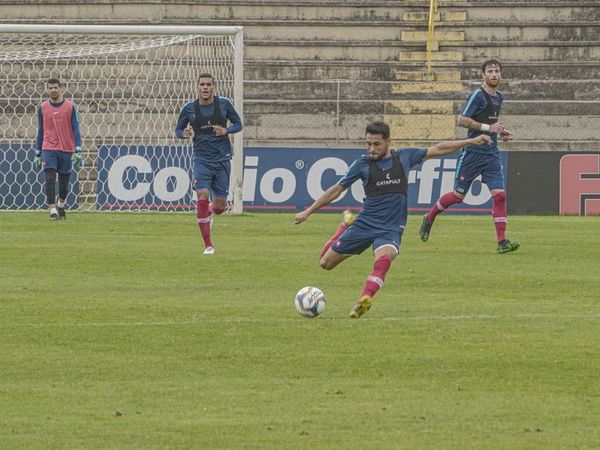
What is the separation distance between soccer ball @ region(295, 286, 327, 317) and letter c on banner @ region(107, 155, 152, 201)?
16.3m

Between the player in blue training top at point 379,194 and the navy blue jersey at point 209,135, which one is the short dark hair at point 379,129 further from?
the navy blue jersey at point 209,135

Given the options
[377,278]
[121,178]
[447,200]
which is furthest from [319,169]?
[377,278]

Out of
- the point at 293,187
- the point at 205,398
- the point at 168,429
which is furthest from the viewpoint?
the point at 293,187

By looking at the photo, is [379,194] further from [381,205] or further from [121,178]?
[121,178]

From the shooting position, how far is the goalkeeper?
79.1 feet

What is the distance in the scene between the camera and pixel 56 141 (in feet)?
79.3

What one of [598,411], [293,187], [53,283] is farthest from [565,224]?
[598,411]

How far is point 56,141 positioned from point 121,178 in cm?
Result: 409

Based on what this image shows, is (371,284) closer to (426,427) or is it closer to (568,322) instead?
(568,322)

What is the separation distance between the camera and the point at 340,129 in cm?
3209

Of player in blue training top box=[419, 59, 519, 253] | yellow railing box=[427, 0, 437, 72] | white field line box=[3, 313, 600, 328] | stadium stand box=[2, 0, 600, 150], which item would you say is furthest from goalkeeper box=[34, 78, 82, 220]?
white field line box=[3, 313, 600, 328]

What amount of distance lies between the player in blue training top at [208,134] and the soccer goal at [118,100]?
22.9ft

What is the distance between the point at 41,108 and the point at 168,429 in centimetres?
1710

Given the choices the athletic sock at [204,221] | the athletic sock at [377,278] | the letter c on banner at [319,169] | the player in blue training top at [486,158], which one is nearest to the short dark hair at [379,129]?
the athletic sock at [377,278]
